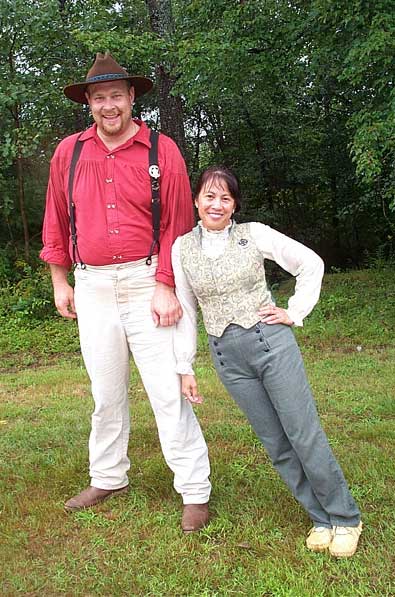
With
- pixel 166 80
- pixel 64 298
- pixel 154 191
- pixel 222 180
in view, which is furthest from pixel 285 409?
pixel 166 80

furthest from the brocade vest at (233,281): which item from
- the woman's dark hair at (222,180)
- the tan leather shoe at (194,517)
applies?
the tan leather shoe at (194,517)

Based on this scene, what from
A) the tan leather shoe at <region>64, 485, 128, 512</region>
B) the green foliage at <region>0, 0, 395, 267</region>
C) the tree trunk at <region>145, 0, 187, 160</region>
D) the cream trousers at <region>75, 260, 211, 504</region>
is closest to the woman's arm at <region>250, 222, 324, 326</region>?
the cream trousers at <region>75, 260, 211, 504</region>

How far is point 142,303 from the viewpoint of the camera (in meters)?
3.44

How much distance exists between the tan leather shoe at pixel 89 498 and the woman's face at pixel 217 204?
170cm

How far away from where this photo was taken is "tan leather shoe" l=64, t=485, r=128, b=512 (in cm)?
379

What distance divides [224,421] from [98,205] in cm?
238

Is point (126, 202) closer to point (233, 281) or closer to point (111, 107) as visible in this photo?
point (111, 107)

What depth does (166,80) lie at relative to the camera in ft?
36.6

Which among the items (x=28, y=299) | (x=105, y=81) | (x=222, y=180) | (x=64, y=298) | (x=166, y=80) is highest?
(x=166, y=80)

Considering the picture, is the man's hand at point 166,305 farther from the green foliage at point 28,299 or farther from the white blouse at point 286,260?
the green foliage at point 28,299

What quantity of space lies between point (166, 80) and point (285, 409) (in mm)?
9105

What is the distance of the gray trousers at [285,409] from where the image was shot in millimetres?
2977

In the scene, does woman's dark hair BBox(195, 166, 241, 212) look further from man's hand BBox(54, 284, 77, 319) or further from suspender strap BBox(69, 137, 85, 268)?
man's hand BBox(54, 284, 77, 319)

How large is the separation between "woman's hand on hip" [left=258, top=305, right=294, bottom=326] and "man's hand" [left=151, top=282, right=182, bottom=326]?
1.66ft
